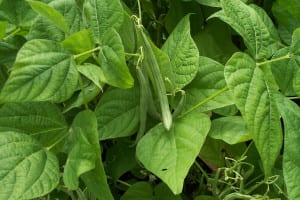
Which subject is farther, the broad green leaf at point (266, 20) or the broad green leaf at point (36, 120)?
the broad green leaf at point (266, 20)

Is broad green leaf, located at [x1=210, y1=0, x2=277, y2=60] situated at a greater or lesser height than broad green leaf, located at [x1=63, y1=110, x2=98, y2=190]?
greater

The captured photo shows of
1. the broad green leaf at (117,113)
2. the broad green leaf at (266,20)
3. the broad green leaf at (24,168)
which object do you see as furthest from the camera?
the broad green leaf at (266,20)

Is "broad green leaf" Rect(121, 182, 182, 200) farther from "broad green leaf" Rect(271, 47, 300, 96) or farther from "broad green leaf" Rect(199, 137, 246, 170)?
"broad green leaf" Rect(271, 47, 300, 96)

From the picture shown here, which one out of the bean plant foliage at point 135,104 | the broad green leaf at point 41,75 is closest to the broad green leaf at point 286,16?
the bean plant foliage at point 135,104

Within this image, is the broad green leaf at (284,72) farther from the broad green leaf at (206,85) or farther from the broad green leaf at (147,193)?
the broad green leaf at (147,193)

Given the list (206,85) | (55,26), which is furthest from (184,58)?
(55,26)

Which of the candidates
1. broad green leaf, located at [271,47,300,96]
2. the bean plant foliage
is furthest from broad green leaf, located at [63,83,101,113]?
broad green leaf, located at [271,47,300,96]

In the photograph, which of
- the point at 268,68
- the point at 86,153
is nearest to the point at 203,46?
the point at 268,68
